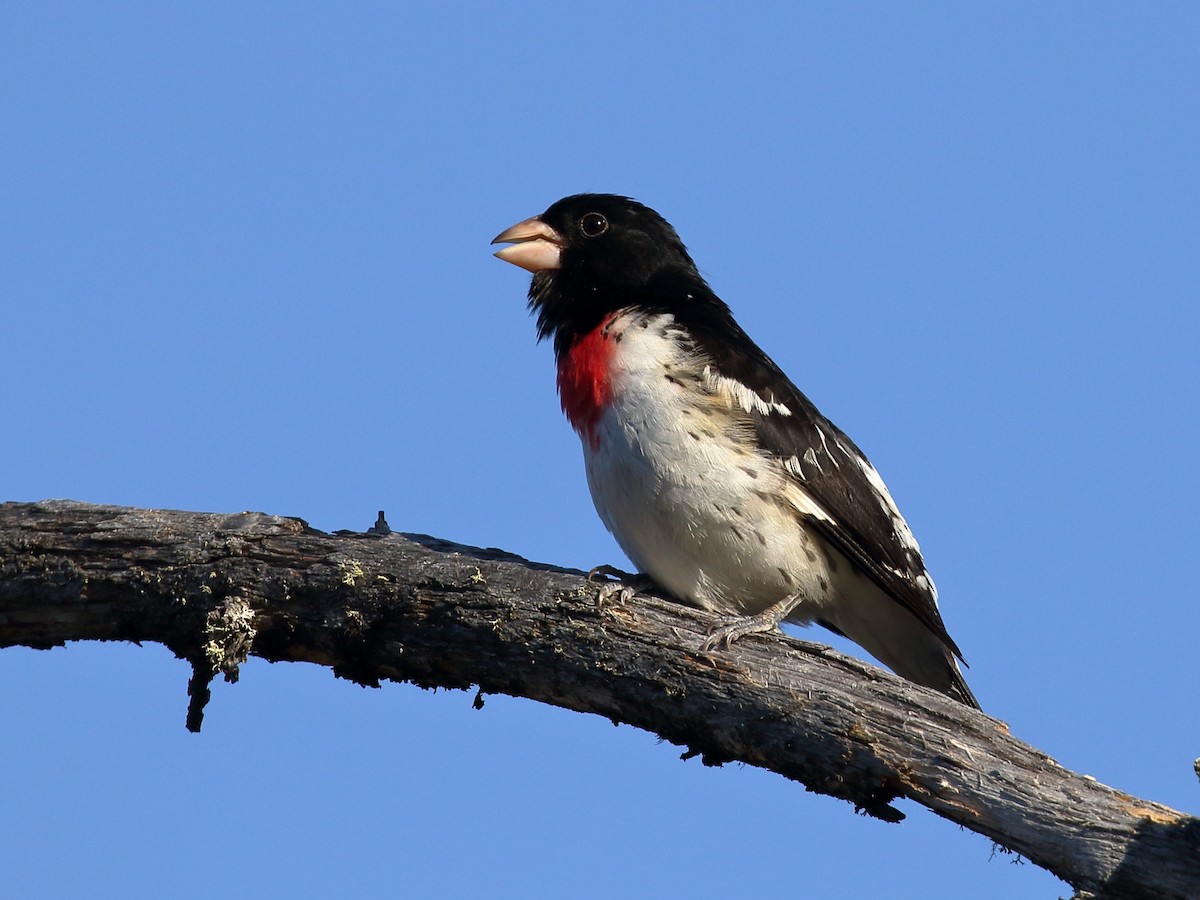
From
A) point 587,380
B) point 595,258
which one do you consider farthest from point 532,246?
point 587,380

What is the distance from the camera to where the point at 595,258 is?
A: 8016 mm

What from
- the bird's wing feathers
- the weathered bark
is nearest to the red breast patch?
the bird's wing feathers

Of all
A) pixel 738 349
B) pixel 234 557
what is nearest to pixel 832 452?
pixel 738 349

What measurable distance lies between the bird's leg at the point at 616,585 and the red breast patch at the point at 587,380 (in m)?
0.64

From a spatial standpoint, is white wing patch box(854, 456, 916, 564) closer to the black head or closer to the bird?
the bird

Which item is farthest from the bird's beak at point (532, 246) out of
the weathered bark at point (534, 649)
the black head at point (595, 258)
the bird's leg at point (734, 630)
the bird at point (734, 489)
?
the bird's leg at point (734, 630)

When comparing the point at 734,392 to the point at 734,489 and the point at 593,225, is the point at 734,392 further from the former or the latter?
the point at 593,225

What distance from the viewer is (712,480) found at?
6.61 meters

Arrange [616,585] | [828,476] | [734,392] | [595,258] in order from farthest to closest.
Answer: [595,258], [828,476], [734,392], [616,585]

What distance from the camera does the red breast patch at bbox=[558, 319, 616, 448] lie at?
22.7 feet

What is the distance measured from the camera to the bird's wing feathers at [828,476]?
686 cm

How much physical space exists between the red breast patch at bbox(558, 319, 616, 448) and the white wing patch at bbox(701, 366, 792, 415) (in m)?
0.49

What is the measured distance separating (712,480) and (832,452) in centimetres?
87

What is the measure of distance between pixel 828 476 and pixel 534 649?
1853mm
